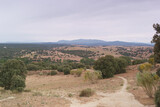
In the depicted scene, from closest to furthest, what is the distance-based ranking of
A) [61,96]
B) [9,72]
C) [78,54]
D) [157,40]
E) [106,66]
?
[157,40]
[61,96]
[9,72]
[106,66]
[78,54]

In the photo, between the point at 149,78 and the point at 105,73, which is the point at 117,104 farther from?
the point at 105,73

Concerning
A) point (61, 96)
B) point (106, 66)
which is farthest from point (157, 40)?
point (106, 66)

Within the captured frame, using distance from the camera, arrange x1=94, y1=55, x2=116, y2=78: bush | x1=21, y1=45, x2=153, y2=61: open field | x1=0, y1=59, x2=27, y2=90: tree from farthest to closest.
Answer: x1=21, y1=45, x2=153, y2=61: open field
x1=94, y1=55, x2=116, y2=78: bush
x1=0, y1=59, x2=27, y2=90: tree

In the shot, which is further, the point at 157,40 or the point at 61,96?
the point at 61,96

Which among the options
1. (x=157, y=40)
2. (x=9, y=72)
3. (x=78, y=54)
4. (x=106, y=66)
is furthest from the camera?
(x=78, y=54)

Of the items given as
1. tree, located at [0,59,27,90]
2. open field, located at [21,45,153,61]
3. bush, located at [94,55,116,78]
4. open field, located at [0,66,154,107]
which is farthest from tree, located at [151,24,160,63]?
open field, located at [21,45,153,61]

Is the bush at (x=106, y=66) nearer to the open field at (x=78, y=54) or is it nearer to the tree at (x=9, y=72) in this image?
the tree at (x=9, y=72)

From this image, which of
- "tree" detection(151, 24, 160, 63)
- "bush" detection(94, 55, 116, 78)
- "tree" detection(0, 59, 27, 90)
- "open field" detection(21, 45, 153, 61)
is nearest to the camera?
"tree" detection(151, 24, 160, 63)

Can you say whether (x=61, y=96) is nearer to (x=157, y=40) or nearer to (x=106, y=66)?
(x=157, y=40)

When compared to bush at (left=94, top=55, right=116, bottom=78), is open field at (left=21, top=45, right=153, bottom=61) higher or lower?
lower

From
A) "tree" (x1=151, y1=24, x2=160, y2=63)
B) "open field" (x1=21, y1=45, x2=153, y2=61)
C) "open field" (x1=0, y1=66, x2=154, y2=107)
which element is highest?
"tree" (x1=151, y1=24, x2=160, y2=63)

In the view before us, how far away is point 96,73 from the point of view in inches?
1133

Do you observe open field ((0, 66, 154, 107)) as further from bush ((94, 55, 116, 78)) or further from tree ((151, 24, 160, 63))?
bush ((94, 55, 116, 78))

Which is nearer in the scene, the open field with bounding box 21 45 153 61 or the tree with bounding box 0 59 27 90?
the tree with bounding box 0 59 27 90
